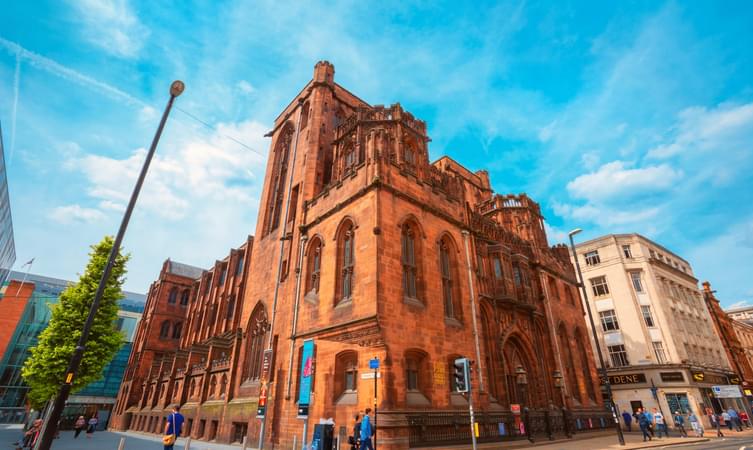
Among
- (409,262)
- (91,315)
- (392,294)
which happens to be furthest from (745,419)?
(91,315)

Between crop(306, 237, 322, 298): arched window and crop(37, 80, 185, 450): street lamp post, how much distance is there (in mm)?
10574

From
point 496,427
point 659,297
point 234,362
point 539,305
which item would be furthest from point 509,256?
point 659,297

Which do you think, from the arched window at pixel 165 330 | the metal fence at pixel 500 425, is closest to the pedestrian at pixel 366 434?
the metal fence at pixel 500 425

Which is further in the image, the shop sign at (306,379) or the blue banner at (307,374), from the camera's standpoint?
the blue banner at (307,374)

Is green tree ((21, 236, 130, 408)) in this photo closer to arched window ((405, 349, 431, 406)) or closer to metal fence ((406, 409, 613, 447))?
arched window ((405, 349, 431, 406))

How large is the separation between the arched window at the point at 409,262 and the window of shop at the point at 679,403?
33.3 m

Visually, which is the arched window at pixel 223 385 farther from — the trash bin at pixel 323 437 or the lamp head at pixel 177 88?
the lamp head at pixel 177 88

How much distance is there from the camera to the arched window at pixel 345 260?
17737mm

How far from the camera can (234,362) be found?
23594mm

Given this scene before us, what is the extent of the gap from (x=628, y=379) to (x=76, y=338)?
155ft

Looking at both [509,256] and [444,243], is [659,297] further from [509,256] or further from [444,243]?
[444,243]

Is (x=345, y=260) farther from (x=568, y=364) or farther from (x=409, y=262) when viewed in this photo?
(x=568, y=364)

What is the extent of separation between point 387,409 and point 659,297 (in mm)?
39113

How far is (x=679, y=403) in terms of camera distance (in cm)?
3353
